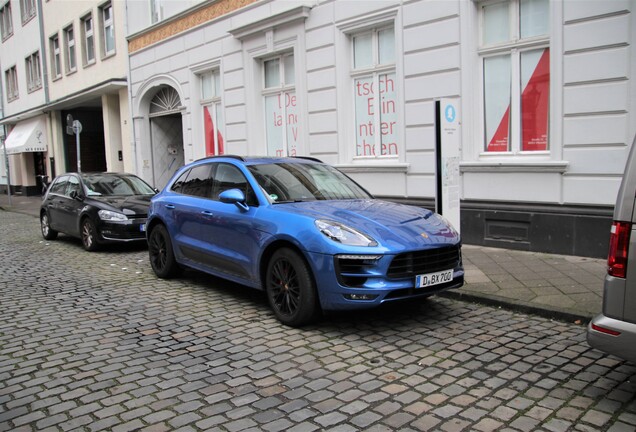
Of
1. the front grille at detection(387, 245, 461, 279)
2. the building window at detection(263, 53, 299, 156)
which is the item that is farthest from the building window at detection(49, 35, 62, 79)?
the front grille at detection(387, 245, 461, 279)

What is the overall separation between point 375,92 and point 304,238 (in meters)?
6.48

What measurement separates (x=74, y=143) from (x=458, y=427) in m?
27.2

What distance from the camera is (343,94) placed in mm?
11273

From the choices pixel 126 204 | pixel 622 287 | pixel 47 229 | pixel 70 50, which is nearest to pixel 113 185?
pixel 126 204

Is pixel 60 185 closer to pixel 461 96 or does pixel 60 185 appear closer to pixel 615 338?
pixel 461 96

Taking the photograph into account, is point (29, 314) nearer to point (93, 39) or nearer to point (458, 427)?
point (458, 427)

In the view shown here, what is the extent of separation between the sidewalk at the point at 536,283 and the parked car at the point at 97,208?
242 inches

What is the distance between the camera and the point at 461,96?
9203 mm

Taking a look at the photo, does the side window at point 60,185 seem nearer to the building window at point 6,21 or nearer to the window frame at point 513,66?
the window frame at point 513,66

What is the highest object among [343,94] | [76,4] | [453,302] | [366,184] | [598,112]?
[76,4]

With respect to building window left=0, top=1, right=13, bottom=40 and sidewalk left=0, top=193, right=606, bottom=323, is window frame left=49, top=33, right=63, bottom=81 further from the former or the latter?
sidewalk left=0, top=193, right=606, bottom=323

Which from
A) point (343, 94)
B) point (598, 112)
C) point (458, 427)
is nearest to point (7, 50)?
point (343, 94)

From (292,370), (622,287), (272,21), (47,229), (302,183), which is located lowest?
(292,370)

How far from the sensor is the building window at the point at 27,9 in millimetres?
27859
